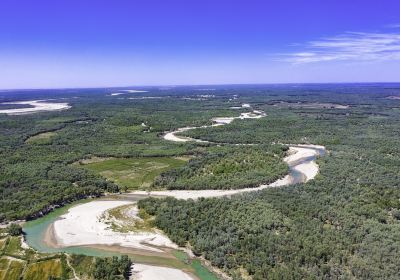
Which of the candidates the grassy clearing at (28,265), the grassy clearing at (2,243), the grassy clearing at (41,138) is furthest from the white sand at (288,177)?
the grassy clearing at (41,138)

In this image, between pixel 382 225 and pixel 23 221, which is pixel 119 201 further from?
pixel 382 225

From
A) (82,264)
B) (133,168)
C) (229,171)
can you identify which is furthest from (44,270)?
(133,168)

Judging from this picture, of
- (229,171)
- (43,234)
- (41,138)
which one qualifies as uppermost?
(41,138)

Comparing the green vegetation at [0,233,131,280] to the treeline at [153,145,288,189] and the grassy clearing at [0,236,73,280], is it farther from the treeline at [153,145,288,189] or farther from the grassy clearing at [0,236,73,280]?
the treeline at [153,145,288,189]

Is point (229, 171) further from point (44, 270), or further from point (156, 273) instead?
point (44, 270)

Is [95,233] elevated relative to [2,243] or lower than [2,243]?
lower

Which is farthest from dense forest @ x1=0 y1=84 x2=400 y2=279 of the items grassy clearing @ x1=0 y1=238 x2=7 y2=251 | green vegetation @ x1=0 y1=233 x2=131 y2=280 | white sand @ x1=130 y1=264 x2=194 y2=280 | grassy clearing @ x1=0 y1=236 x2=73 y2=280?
grassy clearing @ x1=0 y1=236 x2=73 y2=280

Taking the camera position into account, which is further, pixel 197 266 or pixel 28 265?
pixel 197 266

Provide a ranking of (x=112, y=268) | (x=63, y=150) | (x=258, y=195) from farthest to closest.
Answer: (x=63, y=150), (x=258, y=195), (x=112, y=268)

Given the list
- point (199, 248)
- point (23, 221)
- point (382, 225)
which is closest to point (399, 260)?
point (382, 225)
